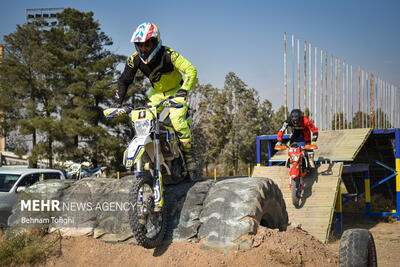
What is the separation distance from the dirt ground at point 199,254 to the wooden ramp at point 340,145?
7738mm

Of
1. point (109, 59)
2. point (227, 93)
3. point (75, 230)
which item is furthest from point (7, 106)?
point (75, 230)

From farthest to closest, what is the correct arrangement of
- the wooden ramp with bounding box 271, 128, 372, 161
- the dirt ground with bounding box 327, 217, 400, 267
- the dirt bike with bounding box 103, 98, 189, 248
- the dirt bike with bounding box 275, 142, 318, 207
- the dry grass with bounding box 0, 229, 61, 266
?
1. the wooden ramp with bounding box 271, 128, 372, 161
2. the dirt bike with bounding box 275, 142, 318, 207
3. the dirt ground with bounding box 327, 217, 400, 267
4. the dry grass with bounding box 0, 229, 61, 266
5. the dirt bike with bounding box 103, 98, 189, 248

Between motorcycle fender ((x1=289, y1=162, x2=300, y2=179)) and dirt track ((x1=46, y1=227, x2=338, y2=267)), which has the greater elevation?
motorcycle fender ((x1=289, y1=162, x2=300, y2=179))

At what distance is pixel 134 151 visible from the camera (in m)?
4.79

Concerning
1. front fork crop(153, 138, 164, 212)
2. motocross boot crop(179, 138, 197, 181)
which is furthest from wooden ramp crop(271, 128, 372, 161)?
front fork crop(153, 138, 164, 212)

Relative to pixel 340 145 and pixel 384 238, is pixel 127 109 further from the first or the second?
pixel 340 145

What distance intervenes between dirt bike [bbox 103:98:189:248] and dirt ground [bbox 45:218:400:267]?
0.23 meters

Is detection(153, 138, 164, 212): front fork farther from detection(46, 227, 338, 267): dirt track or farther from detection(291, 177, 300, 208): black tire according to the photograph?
detection(291, 177, 300, 208): black tire

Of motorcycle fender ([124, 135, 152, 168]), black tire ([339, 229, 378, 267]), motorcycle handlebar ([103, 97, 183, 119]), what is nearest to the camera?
black tire ([339, 229, 378, 267])

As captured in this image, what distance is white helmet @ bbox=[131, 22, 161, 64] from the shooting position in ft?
17.5

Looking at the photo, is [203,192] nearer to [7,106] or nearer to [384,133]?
[384,133]

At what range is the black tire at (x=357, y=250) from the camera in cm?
388

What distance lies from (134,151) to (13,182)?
7.13m

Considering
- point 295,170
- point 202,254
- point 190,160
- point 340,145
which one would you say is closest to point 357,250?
point 202,254
